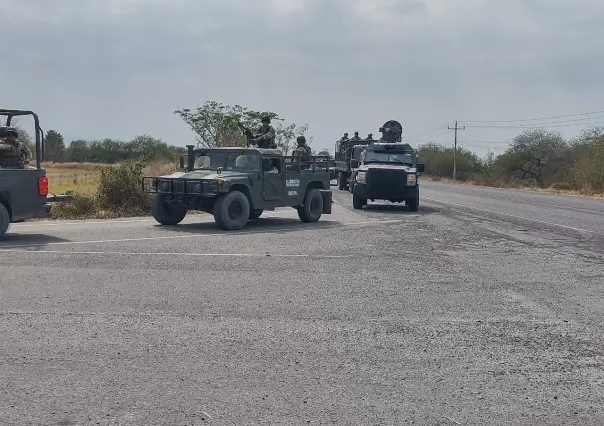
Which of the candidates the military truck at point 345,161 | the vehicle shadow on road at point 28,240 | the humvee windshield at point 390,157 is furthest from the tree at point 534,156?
the vehicle shadow on road at point 28,240

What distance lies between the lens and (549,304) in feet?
29.5

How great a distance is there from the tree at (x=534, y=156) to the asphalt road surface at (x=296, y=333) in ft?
186

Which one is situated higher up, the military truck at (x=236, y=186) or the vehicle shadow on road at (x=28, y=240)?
the military truck at (x=236, y=186)

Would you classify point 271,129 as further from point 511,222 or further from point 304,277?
point 304,277

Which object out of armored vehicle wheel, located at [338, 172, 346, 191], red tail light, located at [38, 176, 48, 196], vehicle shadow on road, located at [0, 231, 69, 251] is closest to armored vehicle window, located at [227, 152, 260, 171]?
red tail light, located at [38, 176, 48, 196]

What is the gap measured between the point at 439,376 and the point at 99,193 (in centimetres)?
1688

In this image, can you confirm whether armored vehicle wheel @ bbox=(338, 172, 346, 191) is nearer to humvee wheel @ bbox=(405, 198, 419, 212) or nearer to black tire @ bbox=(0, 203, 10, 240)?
humvee wheel @ bbox=(405, 198, 419, 212)

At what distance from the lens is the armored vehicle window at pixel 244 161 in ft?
57.3

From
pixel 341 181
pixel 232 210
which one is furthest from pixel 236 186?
pixel 341 181

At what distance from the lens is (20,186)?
14219 mm

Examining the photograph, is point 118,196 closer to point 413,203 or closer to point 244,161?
point 244,161

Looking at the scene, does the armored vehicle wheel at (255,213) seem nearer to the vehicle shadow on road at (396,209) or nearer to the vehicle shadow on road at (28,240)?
the vehicle shadow on road at (28,240)

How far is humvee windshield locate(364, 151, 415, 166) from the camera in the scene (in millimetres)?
25406

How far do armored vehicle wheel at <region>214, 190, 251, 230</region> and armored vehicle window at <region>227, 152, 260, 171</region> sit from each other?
0.76 meters
